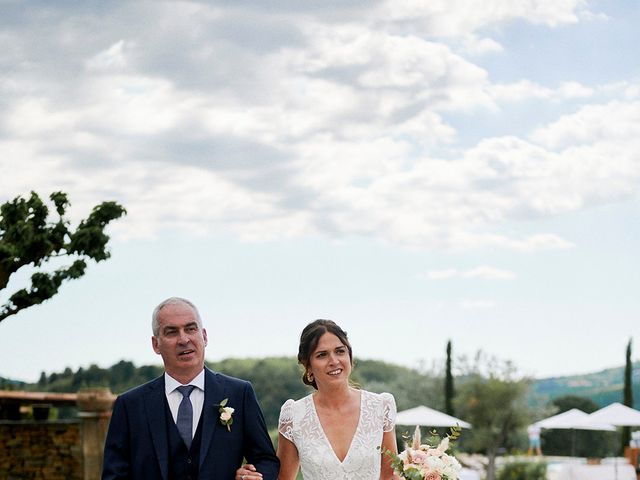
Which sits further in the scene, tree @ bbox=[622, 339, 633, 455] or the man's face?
tree @ bbox=[622, 339, 633, 455]

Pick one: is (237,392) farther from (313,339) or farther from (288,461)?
(288,461)

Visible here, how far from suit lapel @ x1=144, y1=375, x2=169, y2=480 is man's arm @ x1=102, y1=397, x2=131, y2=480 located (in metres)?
0.15

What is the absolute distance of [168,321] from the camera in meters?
4.20

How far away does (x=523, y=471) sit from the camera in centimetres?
2591

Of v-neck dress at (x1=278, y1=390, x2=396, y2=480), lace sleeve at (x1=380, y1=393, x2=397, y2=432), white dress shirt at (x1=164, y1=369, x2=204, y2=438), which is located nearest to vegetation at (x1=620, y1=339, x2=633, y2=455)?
lace sleeve at (x1=380, y1=393, x2=397, y2=432)

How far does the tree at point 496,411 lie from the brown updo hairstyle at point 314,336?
25.0 m

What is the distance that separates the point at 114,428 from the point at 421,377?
1260 inches

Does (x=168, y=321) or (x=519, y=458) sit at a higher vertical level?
(x=168, y=321)

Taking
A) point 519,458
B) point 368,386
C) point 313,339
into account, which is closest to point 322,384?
point 313,339

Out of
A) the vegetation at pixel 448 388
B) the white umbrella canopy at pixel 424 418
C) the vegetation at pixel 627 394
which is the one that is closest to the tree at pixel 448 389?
the vegetation at pixel 448 388

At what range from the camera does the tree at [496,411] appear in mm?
29422

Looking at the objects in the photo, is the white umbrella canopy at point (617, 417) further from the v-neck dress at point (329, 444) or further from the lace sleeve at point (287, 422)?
the lace sleeve at point (287, 422)

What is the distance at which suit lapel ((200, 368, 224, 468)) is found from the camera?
427 centimetres

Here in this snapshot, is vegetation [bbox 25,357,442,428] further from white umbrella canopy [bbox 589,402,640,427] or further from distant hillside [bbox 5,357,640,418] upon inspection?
white umbrella canopy [bbox 589,402,640,427]
